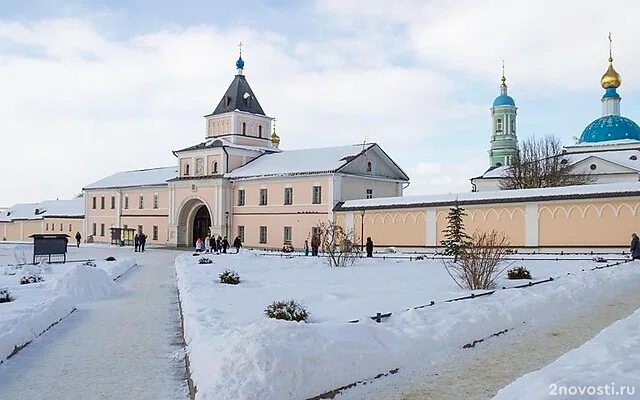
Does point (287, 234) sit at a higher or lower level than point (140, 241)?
higher

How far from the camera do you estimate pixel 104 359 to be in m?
8.28

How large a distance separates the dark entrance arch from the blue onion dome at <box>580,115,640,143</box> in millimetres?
31544

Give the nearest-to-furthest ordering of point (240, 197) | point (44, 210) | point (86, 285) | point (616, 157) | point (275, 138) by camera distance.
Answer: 1. point (86, 285)
2. point (616, 157)
3. point (240, 197)
4. point (275, 138)
5. point (44, 210)

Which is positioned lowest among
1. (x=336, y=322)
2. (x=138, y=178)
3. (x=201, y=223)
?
(x=336, y=322)

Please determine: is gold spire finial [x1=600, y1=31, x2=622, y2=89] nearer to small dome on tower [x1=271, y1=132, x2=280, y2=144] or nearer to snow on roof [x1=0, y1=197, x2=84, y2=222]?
small dome on tower [x1=271, y1=132, x2=280, y2=144]

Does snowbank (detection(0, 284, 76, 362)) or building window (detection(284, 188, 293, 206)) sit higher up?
building window (detection(284, 188, 293, 206))

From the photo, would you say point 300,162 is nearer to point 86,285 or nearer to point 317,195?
point 317,195

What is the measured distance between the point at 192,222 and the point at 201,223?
28.0 inches

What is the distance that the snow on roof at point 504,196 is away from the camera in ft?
85.6

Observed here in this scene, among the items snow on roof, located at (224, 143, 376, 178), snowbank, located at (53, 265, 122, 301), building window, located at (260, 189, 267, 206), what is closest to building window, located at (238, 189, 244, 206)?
snow on roof, located at (224, 143, 376, 178)

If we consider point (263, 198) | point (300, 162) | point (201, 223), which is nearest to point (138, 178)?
point (201, 223)

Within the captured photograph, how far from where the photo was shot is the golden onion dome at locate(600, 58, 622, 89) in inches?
2019

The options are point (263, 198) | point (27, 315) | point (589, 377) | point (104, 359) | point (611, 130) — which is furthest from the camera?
point (611, 130)

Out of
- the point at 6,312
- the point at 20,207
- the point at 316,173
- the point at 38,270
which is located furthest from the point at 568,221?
the point at 20,207
